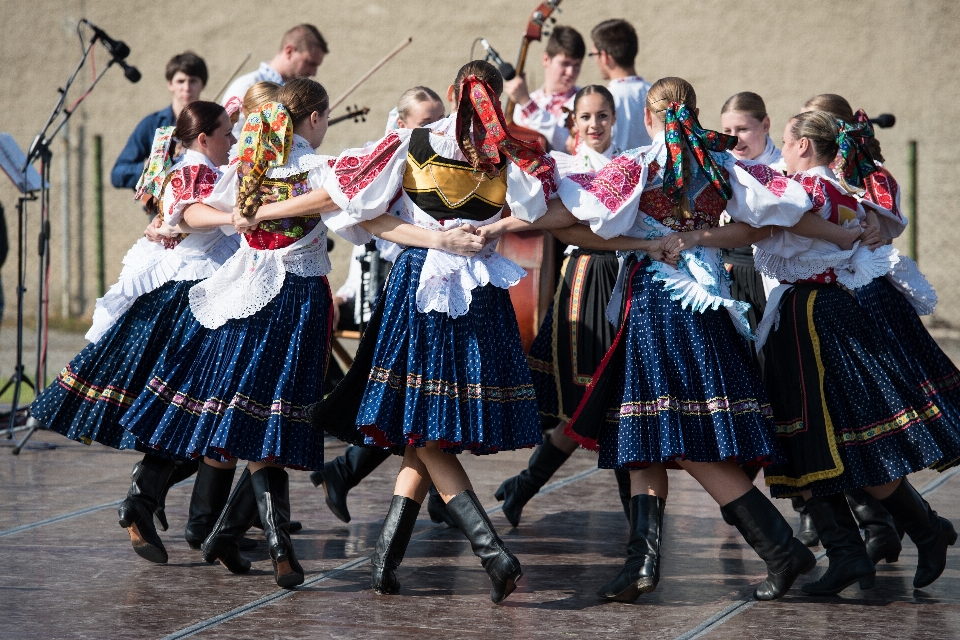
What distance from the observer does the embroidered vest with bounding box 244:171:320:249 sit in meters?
3.54

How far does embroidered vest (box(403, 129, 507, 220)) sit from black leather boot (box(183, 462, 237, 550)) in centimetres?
103

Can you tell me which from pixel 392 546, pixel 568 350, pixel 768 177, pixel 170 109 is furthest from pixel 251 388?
pixel 170 109

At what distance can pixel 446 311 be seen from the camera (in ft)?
10.9

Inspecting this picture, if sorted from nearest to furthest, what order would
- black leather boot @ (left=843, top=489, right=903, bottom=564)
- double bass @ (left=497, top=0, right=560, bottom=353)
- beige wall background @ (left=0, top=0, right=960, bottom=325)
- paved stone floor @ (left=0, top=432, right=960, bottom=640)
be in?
paved stone floor @ (left=0, top=432, right=960, bottom=640)
black leather boot @ (left=843, top=489, right=903, bottom=564)
double bass @ (left=497, top=0, right=560, bottom=353)
beige wall background @ (left=0, top=0, right=960, bottom=325)

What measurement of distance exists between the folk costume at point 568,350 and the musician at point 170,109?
2.52 meters

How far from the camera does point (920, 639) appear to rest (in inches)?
121

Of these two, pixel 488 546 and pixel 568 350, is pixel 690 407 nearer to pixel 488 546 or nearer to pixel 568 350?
pixel 488 546

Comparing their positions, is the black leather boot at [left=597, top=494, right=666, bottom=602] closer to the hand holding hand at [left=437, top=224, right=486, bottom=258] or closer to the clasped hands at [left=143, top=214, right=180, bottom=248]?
the hand holding hand at [left=437, top=224, right=486, bottom=258]

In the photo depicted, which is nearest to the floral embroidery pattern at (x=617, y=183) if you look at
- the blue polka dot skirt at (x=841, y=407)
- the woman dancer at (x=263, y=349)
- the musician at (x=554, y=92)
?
the blue polka dot skirt at (x=841, y=407)

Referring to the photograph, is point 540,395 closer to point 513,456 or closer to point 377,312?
point 377,312

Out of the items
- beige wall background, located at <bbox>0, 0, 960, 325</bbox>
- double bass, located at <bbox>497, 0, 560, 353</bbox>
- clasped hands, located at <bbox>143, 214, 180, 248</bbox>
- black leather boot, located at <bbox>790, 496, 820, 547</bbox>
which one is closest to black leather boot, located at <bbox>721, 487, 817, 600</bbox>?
black leather boot, located at <bbox>790, 496, 820, 547</bbox>

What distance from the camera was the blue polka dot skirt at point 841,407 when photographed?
11.4ft

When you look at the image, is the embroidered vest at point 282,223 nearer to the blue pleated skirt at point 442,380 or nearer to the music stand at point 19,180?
the blue pleated skirt at point 442,380

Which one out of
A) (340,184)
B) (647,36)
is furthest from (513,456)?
(647,36)
